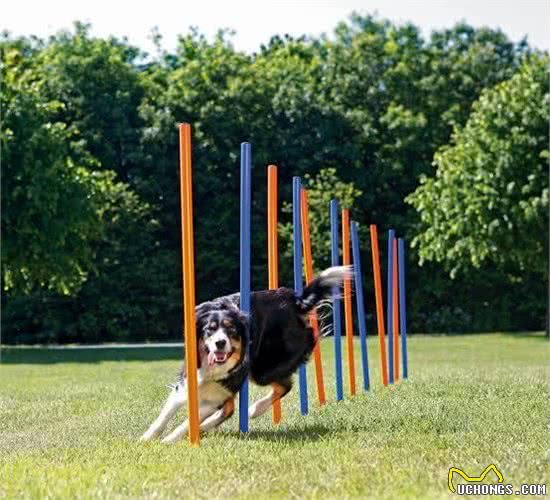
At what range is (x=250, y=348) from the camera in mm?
8859

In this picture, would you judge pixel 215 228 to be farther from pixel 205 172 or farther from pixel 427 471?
pixel 427 471

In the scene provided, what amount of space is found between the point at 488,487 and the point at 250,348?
325 cm

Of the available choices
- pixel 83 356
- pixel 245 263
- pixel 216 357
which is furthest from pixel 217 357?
pixel 83 356

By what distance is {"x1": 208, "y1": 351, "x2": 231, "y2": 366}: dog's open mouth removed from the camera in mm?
8281

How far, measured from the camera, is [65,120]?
38.3 m

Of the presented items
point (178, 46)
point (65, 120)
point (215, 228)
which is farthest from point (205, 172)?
point (178, 46)

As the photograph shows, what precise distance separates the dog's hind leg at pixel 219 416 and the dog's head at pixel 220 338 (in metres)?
0.33

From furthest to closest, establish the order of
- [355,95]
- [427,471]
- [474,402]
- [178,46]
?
[178,46] → [355,95] → [474,402] → [427,471]

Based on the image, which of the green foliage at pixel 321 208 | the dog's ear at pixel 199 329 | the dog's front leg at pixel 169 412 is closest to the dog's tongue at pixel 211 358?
the dog's ear at pixel 199 329

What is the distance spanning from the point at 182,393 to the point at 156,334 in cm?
2905

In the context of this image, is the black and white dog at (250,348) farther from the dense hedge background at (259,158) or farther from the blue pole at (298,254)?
the dense hedge background at (259,158)

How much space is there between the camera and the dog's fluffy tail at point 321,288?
31.1 ft

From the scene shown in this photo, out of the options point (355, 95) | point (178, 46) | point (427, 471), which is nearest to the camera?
point (427, 471)

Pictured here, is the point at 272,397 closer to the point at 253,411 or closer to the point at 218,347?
the point at 253,411
